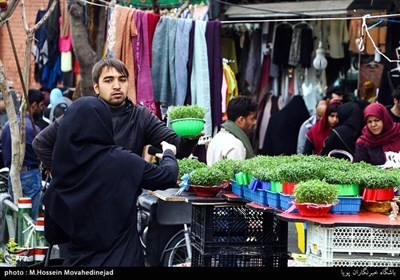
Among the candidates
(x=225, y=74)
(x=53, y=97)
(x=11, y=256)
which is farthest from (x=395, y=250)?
(x=53, y=97)

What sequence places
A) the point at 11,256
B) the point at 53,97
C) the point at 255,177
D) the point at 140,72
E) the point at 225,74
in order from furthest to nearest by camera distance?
the point at 53,97, the point at 225,74, the point at 140,72, the point at 11,256, the point at 255,177

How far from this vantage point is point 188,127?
7.62 meters

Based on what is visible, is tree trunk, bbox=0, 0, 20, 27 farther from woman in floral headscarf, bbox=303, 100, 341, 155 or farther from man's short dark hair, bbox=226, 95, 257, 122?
woman in floral headscarf, bbox=303, 100, 341, 155

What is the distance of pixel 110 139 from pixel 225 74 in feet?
21.5

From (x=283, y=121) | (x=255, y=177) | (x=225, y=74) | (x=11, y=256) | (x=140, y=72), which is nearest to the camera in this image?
(x=255, y=177)

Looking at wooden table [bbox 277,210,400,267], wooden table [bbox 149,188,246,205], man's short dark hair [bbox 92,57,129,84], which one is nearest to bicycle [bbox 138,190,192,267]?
wooden table [bbox 149,188,246,205]

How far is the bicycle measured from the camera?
10.1 meters

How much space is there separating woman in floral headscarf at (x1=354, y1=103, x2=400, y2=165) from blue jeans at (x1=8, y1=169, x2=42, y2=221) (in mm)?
3564

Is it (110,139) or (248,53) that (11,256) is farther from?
(248,53)

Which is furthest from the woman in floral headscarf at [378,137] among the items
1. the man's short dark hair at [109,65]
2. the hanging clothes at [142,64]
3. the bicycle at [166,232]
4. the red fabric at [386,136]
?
the man's short dark hair at [109,65]

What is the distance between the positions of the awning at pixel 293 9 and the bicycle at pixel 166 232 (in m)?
3.41

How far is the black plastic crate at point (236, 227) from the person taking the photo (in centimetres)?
729

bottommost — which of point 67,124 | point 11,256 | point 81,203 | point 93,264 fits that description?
point 11,256

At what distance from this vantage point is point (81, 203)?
6.06 meters
